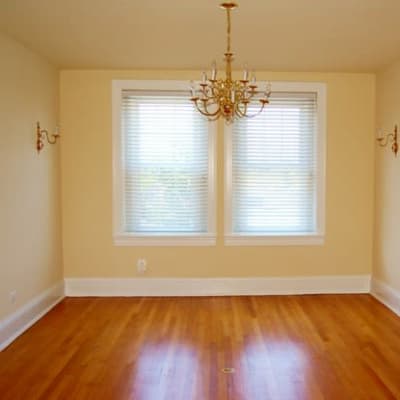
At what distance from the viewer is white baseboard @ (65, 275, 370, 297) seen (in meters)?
4.83

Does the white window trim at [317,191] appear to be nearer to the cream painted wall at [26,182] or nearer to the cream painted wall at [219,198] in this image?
the cream painted wall at [219,198]

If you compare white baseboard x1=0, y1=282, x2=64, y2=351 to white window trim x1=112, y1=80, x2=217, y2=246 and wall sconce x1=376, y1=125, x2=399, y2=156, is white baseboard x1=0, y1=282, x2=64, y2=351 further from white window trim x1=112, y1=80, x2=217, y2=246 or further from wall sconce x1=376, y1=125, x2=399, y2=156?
wall sconce x1=376, y1=125, x2=399, y2=156

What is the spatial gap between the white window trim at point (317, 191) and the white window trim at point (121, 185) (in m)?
0.16

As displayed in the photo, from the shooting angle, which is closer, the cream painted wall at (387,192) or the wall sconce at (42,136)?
the wall sconce at (42,136)

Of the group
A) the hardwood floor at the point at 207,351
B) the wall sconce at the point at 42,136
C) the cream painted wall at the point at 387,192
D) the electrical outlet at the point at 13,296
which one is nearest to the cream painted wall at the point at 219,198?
the cream painted wall at the point at 387,192

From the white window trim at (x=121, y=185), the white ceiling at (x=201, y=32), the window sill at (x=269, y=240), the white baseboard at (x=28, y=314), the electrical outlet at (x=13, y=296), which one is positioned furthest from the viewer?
the window sill at (x=269, y=240)

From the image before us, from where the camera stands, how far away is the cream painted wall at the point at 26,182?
3500 millimetres

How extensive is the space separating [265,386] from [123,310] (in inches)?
78.6

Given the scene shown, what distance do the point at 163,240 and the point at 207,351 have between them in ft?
5.76

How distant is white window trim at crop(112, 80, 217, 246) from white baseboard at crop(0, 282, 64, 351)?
0.87 metres

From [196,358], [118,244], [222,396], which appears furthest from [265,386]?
[118,244]

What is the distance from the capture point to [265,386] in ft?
9.02

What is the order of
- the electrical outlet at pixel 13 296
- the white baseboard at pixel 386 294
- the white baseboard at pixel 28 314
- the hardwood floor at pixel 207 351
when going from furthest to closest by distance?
the white baseboard at pixel 386 294 → the electrical outlet at pixel 13 296 → the white baseboard at pixel 28 314 → the hardwood floor at pixel 207 351

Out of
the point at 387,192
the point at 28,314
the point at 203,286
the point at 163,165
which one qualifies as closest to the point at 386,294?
the point at 387,192
